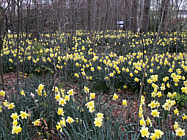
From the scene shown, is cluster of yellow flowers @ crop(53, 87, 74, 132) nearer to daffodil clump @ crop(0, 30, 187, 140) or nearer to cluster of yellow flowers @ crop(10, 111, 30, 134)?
daffodil clump @ crop(0, 30, 187, 140)

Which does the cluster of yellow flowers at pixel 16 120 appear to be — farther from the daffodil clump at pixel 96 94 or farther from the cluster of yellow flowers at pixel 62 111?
the cluster of yellow flowers at pixel 62 111

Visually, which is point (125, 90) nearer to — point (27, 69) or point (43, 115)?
point (43, 115)

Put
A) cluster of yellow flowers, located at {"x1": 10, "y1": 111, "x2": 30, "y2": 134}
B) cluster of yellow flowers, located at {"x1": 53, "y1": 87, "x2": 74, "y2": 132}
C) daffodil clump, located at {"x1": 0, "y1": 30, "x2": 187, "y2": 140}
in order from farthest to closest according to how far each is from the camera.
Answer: daffodil clump, located at {"x1": 0, "y1": 30, "x2": 187, "y2": 140}, cluster of yellow flowers, located at {"x1": 53, "y1": 87, "x2": 74, "y2": 132}, cluster of yellow flowers, located at {"x1": 10, "y1": 111, "x2": 30, "y2": 134}

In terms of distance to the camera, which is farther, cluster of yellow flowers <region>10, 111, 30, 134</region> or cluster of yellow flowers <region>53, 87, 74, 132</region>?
cluster of yellow flowers <region>53, 87, 74, 132</region>

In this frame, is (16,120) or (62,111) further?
(62,111)

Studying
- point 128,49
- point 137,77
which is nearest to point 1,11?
point 137,77

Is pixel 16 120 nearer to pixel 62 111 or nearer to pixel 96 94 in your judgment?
pixel 62 111

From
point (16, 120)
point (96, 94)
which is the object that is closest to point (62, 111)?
point (16, 120)

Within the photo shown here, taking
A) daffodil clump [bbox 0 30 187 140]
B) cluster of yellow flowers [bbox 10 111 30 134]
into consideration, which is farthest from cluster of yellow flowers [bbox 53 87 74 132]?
cluster of yellow flowers [bbox 10 111 30 134]

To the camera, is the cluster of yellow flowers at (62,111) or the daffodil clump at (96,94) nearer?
the cluster of yellow flowers at (62,111)

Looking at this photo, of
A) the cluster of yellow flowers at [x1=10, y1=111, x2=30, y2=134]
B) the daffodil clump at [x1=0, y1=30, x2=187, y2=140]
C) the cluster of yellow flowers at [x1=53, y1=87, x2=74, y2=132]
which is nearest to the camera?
the cluster of yellow flowers at [x1=10, y1=111, x2=30, y2=134]

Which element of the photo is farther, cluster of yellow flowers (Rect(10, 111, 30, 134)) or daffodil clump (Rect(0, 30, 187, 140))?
daffodil clump (Rect(0, 30, 187, 140))

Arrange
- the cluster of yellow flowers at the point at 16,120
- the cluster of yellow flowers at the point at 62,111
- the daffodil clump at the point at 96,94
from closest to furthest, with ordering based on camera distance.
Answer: the cluster of yellow flowers at the point at 16,120, the cluster of yellow flowers at the point at 62,111, the daffodil clump at the point at 96,94

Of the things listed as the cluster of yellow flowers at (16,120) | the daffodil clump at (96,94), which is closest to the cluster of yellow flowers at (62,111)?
the daffodil clump at (96,94)
